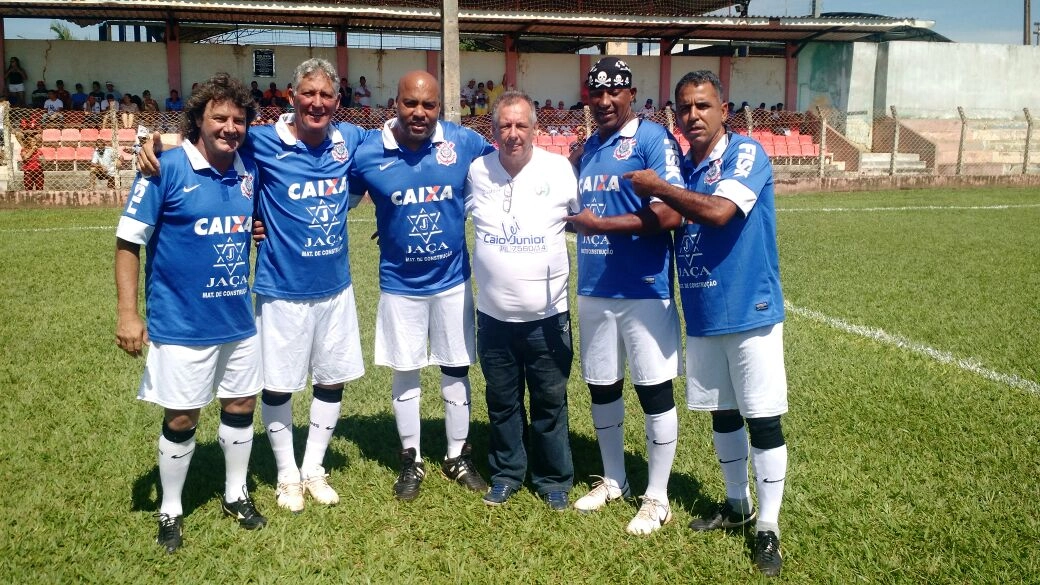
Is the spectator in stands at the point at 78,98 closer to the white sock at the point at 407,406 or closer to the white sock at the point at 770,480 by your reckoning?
the white sock at the point at 407,406

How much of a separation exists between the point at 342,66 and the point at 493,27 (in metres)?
4.94

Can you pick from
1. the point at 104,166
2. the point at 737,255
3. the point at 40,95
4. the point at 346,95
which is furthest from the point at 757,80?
the point at 737,255

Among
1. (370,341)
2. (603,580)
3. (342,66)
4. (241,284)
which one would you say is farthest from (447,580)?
(342,66)

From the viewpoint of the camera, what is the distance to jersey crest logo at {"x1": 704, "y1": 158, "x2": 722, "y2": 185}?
3.77 metres

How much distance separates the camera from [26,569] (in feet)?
12.4

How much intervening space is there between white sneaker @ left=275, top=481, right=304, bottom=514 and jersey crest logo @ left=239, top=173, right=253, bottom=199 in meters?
1.50

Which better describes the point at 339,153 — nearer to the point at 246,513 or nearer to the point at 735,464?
the point at 246,513

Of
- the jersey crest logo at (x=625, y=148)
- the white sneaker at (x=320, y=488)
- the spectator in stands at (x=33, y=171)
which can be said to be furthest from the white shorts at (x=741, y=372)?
the spectator in stands at (x=33, y=171)

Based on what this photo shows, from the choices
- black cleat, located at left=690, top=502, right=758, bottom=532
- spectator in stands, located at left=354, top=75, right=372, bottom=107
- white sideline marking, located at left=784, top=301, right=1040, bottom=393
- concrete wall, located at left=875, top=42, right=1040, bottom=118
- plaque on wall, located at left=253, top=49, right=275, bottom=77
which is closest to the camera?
black cleat, located at left=690, top=502, right=758, bottom=532

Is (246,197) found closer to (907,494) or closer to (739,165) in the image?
(739,165)

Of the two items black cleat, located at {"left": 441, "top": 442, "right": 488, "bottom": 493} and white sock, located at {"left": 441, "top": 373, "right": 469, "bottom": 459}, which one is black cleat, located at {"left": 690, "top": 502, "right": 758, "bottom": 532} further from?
white sock, located at {"left": 441, "top": 373, "right": 469, "bottom": 459}

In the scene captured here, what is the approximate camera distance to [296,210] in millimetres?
4238

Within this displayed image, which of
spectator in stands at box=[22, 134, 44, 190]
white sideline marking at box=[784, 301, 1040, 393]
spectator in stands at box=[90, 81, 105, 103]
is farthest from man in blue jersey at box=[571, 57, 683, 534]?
spectator in stands at box=[90, 81, 105, 103]

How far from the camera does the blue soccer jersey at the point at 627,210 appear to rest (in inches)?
159
